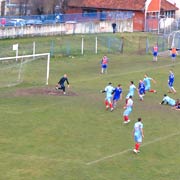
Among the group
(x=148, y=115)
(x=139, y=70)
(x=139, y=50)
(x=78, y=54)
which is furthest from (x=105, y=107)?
(x=139, y=50)

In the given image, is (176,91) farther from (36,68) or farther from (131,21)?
(131,21)

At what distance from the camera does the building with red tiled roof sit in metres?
84.2

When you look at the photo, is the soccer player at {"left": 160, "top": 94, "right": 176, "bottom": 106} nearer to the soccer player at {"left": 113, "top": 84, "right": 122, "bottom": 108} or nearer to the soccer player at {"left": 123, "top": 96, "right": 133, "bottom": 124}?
the soccer player at {"left": 113, "top": 84, "right": 122, "bottom": 108}

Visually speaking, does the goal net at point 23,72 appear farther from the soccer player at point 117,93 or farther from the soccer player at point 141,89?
the soccer player at point 117,93

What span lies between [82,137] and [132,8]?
55.5 meters

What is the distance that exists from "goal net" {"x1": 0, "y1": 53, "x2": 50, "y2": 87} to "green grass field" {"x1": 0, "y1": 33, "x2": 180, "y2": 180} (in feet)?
2.06

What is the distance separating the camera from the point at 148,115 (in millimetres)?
36906

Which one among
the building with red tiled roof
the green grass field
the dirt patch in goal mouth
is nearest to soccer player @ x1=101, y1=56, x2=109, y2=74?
the green grass field

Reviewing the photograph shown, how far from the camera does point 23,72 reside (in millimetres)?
48688

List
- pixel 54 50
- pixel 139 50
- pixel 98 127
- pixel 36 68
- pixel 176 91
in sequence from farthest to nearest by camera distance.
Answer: pixel 139 50 < pixel 54 50 < pixel 36 68 < pixel 176 91 < pixel 98 127

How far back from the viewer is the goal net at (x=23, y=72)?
45469mm

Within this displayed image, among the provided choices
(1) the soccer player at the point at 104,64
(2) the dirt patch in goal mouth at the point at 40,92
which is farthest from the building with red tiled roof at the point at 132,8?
(2) the dirt patch in goal mouth at the point at 40,92

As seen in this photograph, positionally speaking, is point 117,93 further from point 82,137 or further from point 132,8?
point 132,8

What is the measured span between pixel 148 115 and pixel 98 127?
4659mm
